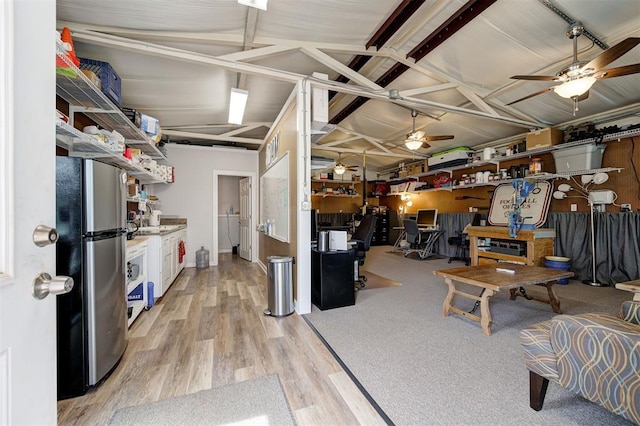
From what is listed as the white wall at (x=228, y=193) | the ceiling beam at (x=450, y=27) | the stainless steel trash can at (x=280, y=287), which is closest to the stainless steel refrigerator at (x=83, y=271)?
the stainless steel trash can at (x=280, y=287)

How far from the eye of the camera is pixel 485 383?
5.71 ft

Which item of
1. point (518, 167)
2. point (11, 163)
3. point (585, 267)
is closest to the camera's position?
point (11, 163)

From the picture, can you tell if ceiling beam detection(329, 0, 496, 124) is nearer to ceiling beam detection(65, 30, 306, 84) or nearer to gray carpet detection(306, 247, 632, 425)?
ceiling beam detection(65, 30, 306, 84)

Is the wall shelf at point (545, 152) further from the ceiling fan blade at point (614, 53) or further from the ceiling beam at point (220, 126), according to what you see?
the ceiling beam at point (220, 126)

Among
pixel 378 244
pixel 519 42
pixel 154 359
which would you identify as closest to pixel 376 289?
pixel 154 359

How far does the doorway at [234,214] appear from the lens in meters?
6.01

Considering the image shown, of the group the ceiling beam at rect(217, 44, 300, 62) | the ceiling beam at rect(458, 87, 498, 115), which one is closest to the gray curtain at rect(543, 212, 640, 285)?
the ceiling beam at rect(458, 87, 498, 115)

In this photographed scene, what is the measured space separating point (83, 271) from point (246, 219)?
4.80 m

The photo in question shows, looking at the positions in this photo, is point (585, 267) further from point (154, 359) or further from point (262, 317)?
point (154, 359)

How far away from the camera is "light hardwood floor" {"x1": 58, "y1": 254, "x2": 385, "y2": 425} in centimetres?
155

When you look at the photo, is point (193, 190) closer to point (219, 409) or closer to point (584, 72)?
point (219, 409)

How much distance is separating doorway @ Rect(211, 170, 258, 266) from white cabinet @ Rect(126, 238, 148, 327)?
2698 millimetres

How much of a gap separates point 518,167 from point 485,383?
4917 millimetres

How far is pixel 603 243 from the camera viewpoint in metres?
4.20
